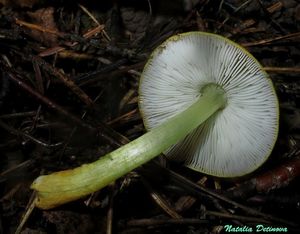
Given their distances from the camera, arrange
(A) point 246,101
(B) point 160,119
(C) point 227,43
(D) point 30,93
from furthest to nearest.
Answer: (B) point 160,119 → (D) point 30,93 → (A) point 246,101 → (C) point 227,43

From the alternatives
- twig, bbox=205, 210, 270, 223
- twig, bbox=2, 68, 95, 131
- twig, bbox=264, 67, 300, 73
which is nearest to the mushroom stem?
twig, bbox=2, 68, 95, 131

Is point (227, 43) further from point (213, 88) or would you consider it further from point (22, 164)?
point (22, 164)

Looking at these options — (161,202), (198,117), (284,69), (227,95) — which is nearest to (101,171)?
(161,202)

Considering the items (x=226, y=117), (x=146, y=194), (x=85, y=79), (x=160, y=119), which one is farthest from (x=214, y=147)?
(x=85, y=79)

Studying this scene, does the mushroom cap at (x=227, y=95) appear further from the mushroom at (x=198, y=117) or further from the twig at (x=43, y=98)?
the twig at (x=43, y=98)

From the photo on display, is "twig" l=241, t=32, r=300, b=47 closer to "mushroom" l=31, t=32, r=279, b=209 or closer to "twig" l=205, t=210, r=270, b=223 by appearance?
"mushroom" l=31, t=32, r=279, b=209

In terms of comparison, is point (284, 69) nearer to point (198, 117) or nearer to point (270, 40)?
point (270, 40)

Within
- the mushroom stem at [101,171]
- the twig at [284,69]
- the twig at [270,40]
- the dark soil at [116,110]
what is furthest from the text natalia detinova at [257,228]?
the twig at [270,40]
